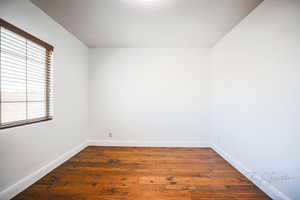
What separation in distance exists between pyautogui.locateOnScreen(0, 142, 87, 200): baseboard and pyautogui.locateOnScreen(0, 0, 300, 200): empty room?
19mm

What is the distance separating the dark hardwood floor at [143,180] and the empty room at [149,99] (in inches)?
0.7

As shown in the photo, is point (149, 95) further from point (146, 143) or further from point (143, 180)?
point (143, 180)

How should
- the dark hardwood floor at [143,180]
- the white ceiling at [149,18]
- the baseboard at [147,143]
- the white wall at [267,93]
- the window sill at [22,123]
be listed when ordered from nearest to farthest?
the white wall at [267,93]
the window sill at [22,123]
the dark hardwood floor at [143,180]
the white ceiling at [149,18]
the baseboard at [147,143]

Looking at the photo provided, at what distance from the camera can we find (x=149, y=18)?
88.4 inches

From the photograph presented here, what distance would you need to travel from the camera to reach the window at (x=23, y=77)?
1604mm

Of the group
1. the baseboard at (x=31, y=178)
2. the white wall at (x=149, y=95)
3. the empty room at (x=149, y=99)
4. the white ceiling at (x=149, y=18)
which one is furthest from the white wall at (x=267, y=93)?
the baseboard at (x=31, y=178)

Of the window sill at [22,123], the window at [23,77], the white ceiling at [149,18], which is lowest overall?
the window sill at [22,123]

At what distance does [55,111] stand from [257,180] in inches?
131

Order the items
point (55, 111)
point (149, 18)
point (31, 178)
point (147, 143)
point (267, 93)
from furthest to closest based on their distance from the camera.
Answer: point (147, 143), point (55, 111), point (149, 18), point (31, 178), point (267, 93)

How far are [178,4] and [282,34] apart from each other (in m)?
1.31

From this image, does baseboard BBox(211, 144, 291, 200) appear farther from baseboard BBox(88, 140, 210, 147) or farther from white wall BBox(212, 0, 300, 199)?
baseboard BBox(88, 140, 210, 147)

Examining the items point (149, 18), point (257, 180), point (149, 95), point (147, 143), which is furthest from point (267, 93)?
point (147, 143)

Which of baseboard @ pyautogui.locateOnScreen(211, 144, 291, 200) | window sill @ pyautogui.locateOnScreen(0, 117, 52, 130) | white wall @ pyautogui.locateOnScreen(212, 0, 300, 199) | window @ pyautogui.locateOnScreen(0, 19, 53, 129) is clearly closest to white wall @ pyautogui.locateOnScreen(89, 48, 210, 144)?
white wall @ pyautogui.locateOnScreen(212, 0, 300, 199)

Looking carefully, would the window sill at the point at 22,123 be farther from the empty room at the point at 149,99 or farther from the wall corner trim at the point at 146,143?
the wall corner trim at the point at 146,143
